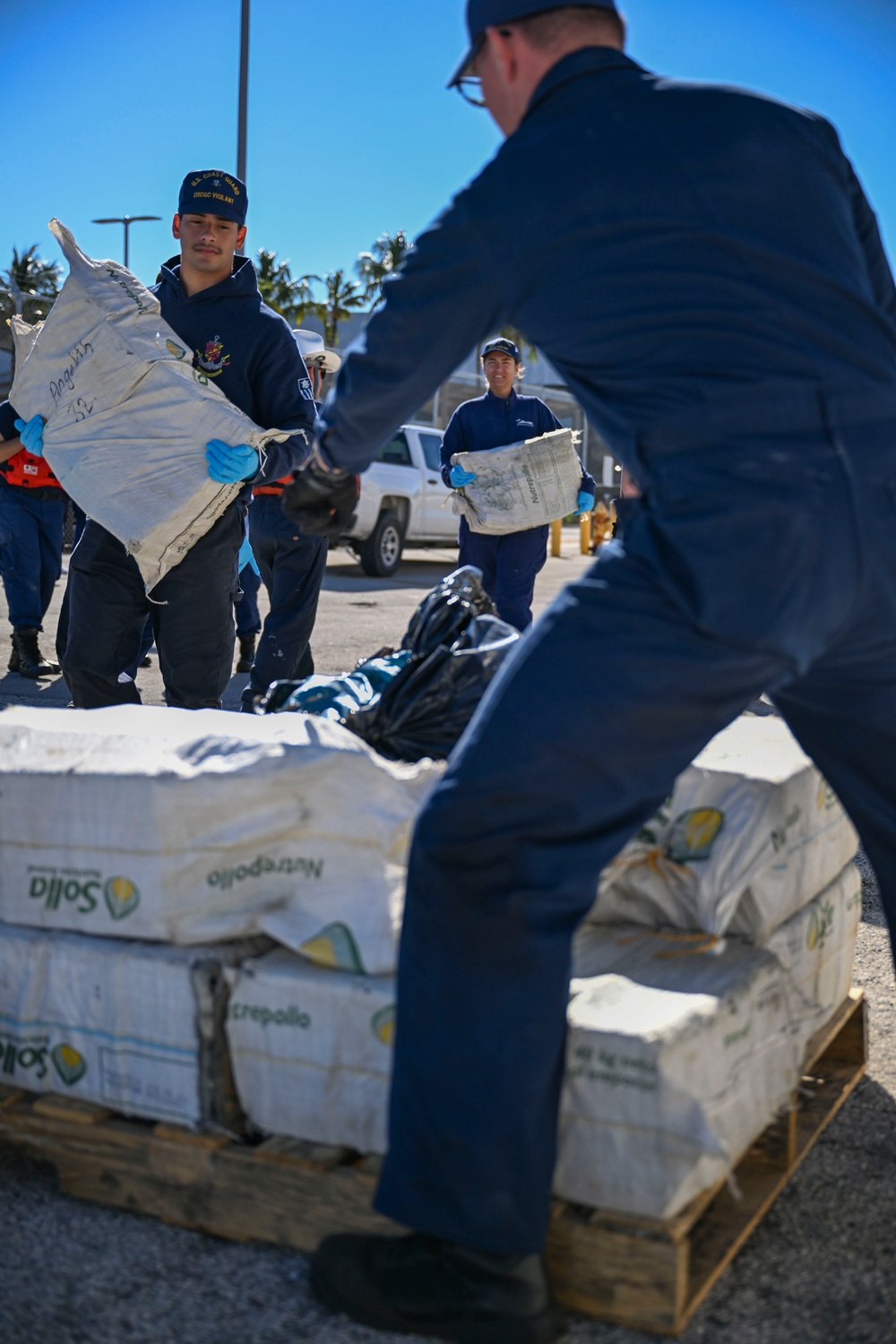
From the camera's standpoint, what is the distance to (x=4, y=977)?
252 cm

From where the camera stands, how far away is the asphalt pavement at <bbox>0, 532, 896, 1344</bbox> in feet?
6.81

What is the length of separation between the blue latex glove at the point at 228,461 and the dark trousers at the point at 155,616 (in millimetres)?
221

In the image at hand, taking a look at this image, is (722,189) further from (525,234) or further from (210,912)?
(210,912)

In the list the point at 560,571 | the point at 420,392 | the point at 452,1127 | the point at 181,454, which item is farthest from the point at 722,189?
the point at 560,571

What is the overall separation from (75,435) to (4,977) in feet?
8.15

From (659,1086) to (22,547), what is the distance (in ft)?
24.9

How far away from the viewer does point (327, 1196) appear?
2209 mm

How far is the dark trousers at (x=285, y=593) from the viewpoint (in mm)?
6305

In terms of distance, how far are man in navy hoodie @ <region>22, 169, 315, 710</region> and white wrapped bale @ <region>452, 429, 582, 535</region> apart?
117 inches

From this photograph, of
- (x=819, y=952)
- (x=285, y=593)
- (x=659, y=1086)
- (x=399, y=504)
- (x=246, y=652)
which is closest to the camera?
(x=659, y=1086)

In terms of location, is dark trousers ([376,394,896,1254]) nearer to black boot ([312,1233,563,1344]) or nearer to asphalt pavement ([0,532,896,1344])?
black boot ([312,1233,563,1344])

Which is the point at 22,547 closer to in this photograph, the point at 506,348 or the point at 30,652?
the point at 30,652

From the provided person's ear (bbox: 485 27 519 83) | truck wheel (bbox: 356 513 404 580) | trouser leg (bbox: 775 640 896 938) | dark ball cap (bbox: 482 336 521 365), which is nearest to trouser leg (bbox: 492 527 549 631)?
dark ball cap (bbox: 482 336 521 365)

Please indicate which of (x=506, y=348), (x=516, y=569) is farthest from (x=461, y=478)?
(x=506, y=348)
